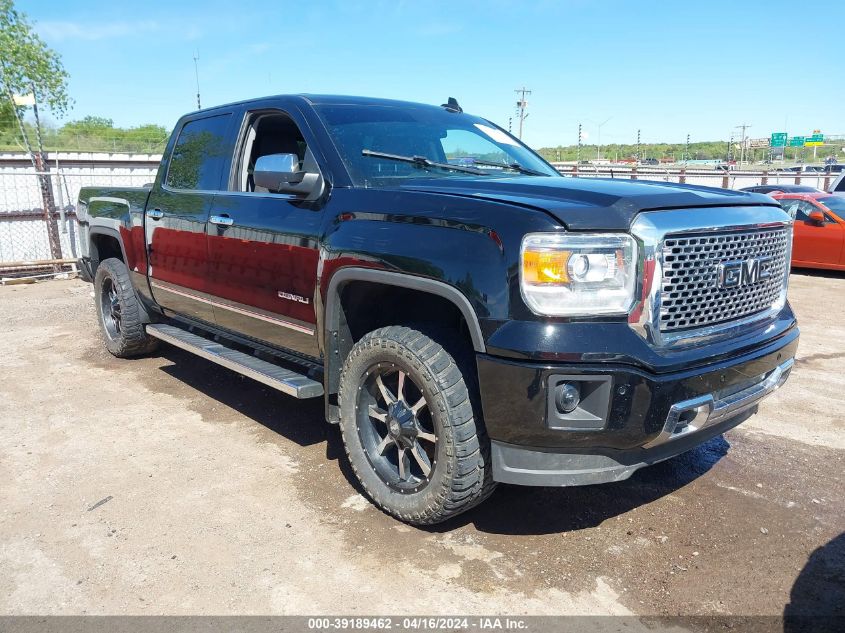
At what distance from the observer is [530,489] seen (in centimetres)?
378

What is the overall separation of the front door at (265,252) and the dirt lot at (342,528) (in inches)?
32.4

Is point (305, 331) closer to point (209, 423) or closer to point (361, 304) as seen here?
point (361, 304)

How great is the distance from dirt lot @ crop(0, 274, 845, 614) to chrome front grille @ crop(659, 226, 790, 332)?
1.08 m

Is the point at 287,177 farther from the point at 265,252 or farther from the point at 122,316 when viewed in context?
the point at 122,316

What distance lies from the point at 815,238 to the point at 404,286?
10.4m

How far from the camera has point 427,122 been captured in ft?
14.3

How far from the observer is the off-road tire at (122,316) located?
235 inches

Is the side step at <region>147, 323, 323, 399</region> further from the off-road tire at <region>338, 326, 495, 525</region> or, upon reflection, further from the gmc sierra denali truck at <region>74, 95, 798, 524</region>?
the off-road tire at <region>338, 326, 495, 525</region>

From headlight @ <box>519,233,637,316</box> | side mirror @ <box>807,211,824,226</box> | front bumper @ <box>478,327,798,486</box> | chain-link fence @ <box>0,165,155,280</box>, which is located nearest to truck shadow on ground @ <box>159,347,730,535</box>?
front bumper @ <box>478,327,798,486</box>

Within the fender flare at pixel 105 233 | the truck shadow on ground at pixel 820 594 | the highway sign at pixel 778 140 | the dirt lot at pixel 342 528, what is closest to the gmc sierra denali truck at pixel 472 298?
the dirt lot at pixel 342 528

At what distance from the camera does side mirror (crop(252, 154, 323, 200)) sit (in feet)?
11.4

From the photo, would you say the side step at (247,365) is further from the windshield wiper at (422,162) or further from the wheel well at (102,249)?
the wheel well at (102,249)

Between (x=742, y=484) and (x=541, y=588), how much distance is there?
1.61m

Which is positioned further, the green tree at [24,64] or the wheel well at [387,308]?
the green tree at [24,64]
